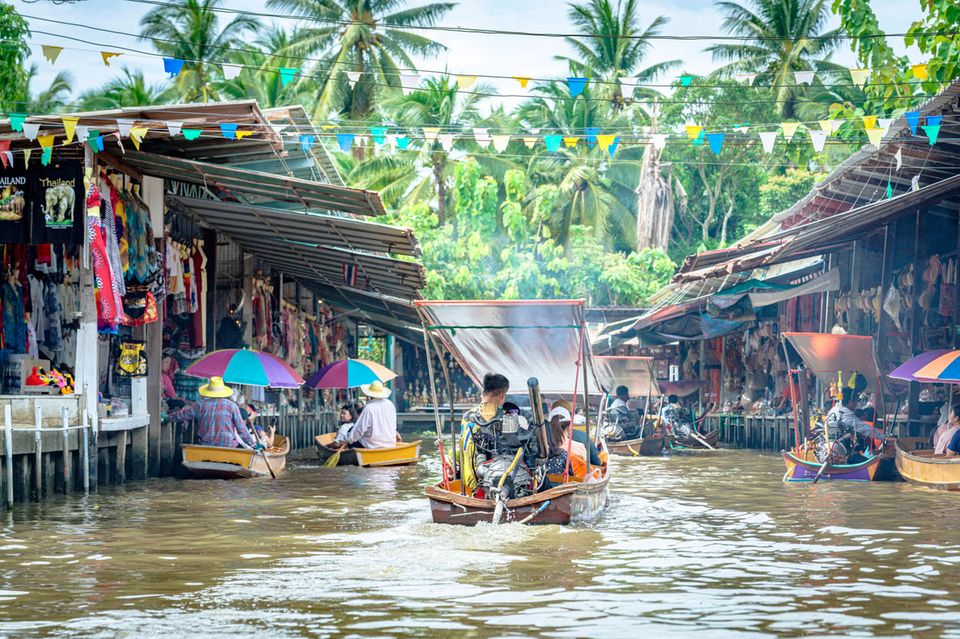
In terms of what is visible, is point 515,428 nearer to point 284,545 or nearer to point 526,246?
point 284,545

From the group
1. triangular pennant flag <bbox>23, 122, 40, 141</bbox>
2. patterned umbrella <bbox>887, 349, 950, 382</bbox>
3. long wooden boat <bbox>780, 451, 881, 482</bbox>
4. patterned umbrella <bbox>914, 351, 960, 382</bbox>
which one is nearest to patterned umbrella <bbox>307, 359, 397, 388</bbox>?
long wooden boat <bbox>780, 451, 881, 482</bbox>

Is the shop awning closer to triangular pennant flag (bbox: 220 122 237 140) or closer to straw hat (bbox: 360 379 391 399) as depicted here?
triangular pennant flag (bbox: 220 122 237 140)

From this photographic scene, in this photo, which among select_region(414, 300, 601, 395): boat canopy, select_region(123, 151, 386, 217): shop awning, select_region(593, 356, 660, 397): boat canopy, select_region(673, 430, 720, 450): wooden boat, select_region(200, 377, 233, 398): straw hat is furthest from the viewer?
select_region(593, 356, 660, 397): boat canopy

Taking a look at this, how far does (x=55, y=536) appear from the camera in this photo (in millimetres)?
10109

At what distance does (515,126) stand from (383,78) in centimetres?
491

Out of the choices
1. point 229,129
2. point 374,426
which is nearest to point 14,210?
point 229,129

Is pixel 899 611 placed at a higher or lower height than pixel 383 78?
lower

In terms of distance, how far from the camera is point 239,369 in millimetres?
16969

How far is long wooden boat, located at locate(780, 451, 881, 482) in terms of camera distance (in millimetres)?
15653

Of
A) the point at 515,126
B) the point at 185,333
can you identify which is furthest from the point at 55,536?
the point at 515,126

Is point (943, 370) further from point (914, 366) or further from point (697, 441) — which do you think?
point (697, 441)

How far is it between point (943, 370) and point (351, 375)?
10376 mm

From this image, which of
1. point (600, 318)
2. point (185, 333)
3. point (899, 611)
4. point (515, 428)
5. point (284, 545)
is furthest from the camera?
point (600, 318)

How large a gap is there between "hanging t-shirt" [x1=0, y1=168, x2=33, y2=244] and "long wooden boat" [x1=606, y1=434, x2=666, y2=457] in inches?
516
